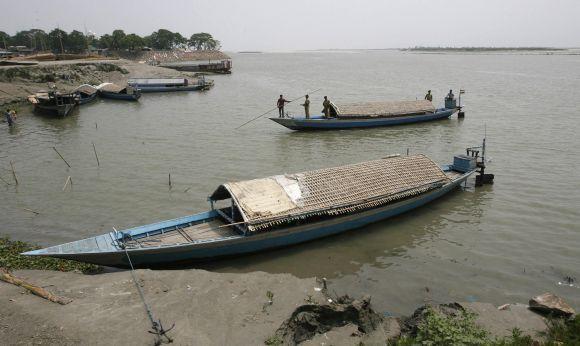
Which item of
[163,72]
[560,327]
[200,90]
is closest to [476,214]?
[560,327]

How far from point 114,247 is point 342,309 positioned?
16.1 ft

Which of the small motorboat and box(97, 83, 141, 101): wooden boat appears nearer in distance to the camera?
the small motorboat

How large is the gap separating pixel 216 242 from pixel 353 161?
9.68 metres

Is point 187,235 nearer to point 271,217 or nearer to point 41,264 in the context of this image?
point 271,217

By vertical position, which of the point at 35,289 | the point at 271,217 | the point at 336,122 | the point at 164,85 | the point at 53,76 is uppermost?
the point at 53,76

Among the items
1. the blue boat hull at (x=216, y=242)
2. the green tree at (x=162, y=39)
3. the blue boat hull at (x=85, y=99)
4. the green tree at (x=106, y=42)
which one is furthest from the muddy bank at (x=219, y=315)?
the green tree at (x=162, y=39)

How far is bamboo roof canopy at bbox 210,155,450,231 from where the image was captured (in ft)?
30.6

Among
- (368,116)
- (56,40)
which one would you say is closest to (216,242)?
(368,116)

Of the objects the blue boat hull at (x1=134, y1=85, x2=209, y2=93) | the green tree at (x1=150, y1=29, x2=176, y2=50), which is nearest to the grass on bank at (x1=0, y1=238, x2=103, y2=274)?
the blue boat hull at (x1=134, y1=85, x2=209, y2=93)

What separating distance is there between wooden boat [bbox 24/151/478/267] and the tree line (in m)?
71.5

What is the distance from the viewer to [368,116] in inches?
901

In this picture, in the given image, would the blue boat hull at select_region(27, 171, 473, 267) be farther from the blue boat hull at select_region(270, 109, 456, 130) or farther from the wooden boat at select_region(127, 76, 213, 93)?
the wooden boat at select_region(127, 76, 213, 93)

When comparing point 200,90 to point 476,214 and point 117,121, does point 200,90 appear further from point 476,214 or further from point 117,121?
point 476,214

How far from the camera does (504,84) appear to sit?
151 ft
